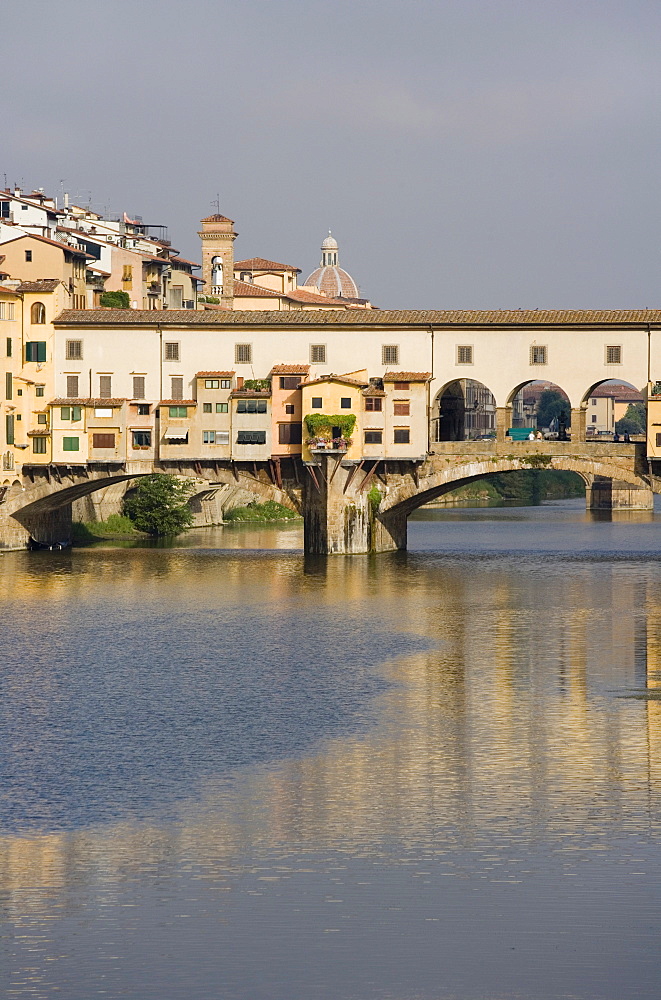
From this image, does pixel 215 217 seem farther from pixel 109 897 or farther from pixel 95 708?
pixel 109 897

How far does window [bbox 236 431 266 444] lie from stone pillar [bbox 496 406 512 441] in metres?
10.5

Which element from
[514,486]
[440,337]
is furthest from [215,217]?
[440,337]

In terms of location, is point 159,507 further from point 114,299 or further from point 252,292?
point 252,292

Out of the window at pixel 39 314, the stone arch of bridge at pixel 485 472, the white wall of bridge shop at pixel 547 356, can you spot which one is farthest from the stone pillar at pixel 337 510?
the window at pixel 39 314

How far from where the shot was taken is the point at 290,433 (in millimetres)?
67938

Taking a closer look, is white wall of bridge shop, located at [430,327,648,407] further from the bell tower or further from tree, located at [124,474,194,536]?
the bell tower

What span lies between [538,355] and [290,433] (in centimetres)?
1145

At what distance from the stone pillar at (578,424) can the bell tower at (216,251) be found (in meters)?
47.6

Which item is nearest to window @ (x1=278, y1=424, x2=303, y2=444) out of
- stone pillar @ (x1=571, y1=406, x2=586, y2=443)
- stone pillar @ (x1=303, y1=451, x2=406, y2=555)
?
stone pillar @ (x1=303, y1=451, x2=406, y2=555)

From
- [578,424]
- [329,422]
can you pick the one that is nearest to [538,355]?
[578,424]

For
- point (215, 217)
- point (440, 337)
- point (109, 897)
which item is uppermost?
point (215, 217)

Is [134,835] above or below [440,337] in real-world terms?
below

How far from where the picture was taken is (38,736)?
1198 inches

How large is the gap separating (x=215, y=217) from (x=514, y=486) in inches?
1248
